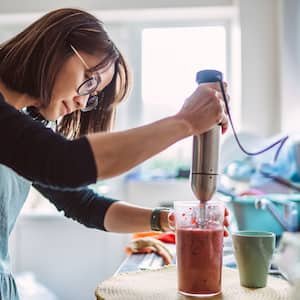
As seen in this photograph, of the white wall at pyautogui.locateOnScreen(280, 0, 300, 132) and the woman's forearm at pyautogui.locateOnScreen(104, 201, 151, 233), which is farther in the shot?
the white wall at pyautogui.locateOnScreen(280, 0, 300, 132)

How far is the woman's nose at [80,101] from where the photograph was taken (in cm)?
111

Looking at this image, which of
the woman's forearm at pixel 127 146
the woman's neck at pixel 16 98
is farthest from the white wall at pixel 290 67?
the woman's forearm at pixel 127 146

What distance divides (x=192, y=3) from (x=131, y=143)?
1.98m

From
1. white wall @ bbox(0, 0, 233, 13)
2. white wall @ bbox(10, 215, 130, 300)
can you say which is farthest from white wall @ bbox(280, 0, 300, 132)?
white wall @ bbox(10, 215, 130, 300)

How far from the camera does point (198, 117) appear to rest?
804mm

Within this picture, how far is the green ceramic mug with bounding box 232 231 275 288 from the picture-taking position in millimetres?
920

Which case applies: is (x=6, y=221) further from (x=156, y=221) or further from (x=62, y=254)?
(x=62, y=254)

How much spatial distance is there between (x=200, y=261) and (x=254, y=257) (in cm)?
12

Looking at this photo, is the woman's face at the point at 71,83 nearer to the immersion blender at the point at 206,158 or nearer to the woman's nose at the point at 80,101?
the woman's nose at the point at 80,101

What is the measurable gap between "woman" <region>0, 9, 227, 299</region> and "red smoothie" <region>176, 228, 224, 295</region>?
0.20 metres

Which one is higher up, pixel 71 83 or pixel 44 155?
pixel 71 83

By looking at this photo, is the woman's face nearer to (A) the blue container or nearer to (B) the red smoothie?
(B) the red smoothie

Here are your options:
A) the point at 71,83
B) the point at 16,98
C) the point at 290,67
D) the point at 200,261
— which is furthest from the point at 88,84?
the point at 290,67

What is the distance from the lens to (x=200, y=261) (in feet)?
2.88
